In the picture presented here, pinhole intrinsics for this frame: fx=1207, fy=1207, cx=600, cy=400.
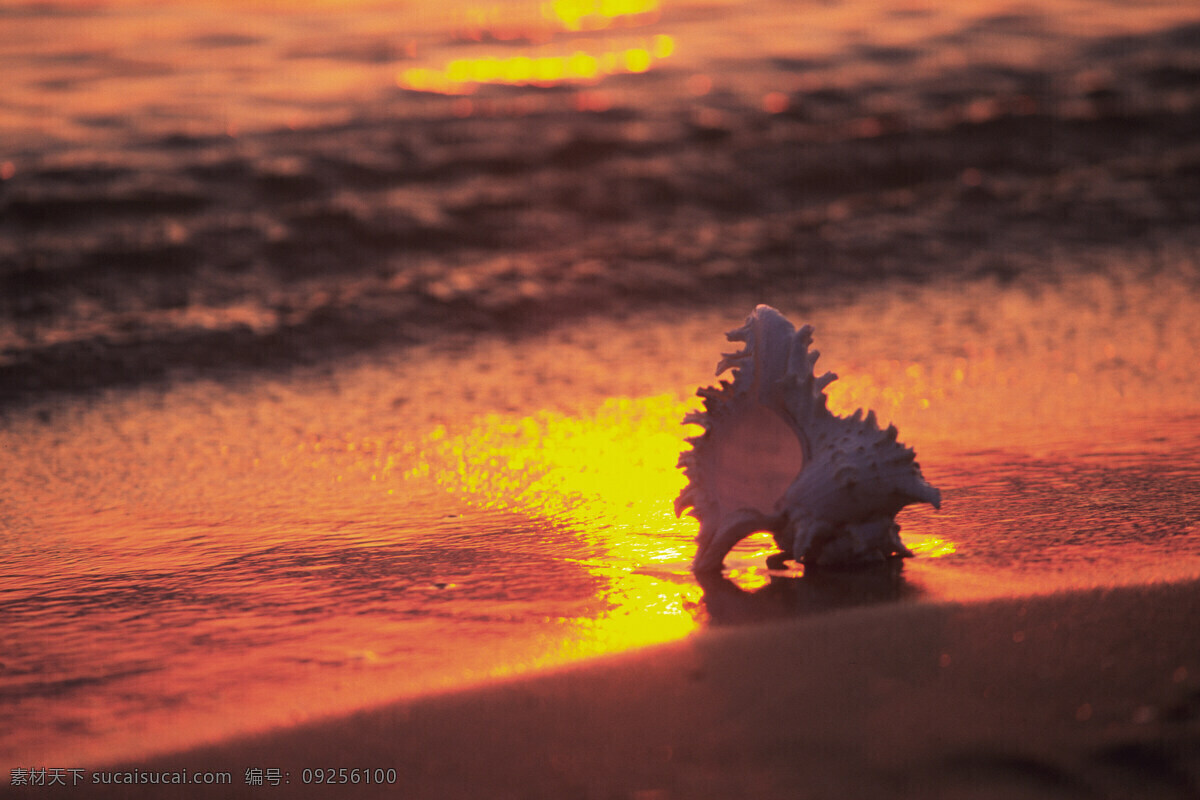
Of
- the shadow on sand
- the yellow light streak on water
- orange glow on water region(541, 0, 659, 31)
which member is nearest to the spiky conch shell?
the shadow on sand

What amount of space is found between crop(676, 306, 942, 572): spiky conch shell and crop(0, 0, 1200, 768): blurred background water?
13cm

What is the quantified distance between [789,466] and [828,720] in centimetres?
82

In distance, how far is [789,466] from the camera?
2.86 metres

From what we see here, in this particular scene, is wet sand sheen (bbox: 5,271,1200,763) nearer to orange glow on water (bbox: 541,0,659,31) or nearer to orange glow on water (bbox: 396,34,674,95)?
orange glow on water (bbox: 396,34,674,95)

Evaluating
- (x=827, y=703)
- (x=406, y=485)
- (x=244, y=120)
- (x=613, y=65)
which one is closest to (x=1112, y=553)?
(x=827, y=703)

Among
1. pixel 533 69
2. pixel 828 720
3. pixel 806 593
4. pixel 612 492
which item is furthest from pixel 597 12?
pixel 828 720

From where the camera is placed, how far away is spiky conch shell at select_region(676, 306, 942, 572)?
2682mm

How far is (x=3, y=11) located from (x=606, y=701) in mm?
12964

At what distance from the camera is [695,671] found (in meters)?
2.40

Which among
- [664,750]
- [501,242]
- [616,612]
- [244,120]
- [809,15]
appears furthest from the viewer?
[809,15]

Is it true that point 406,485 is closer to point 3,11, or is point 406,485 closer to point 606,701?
point 606,701

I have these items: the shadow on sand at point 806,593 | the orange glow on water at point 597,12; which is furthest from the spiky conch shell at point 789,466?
the orange glow on water at point 597,12

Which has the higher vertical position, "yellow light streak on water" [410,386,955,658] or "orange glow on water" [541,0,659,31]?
"orange glow on water" [541,0,659,31]

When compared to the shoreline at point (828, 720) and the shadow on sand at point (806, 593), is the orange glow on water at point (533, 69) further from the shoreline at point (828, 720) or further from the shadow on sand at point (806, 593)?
the shoreline at point (828, 720)
